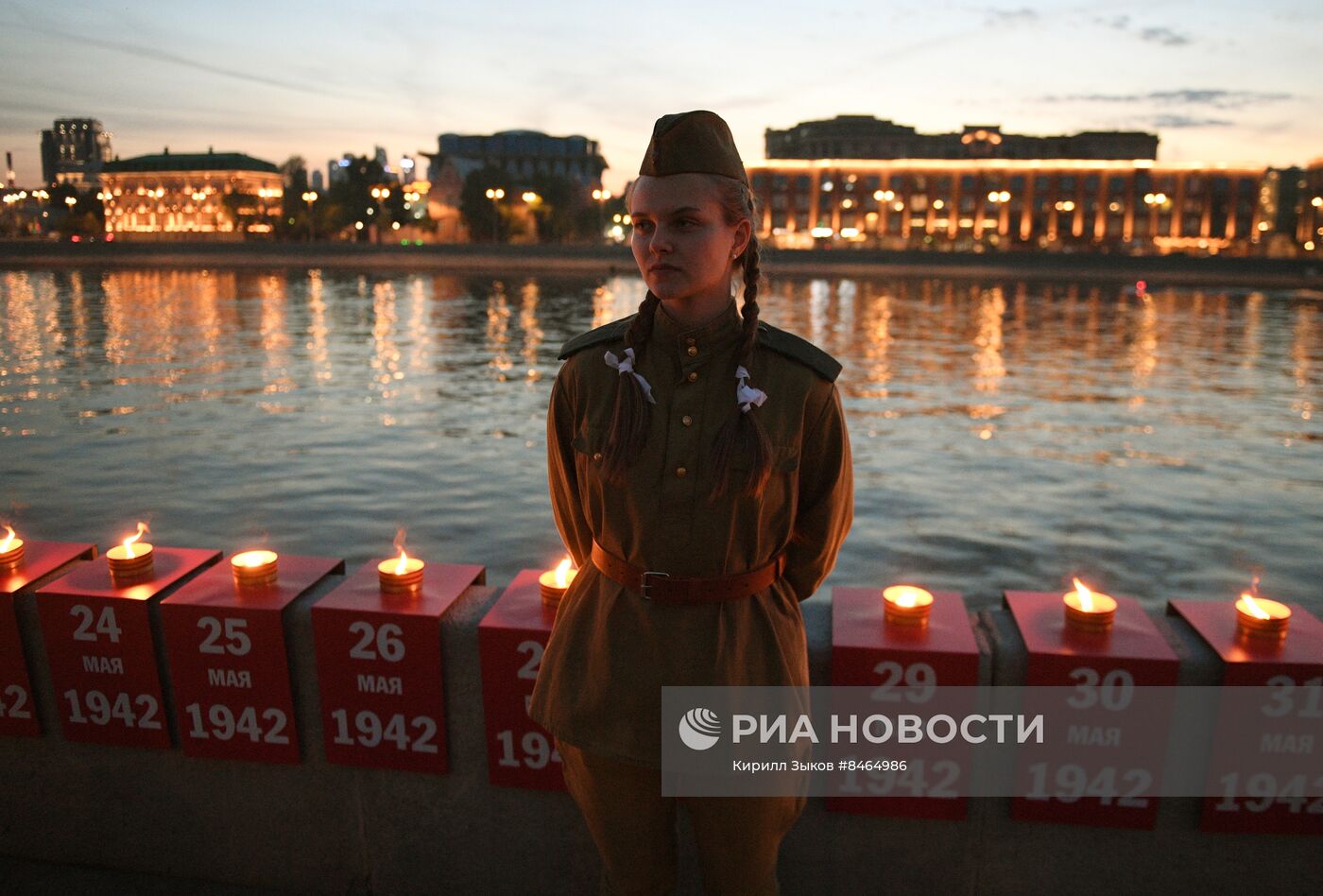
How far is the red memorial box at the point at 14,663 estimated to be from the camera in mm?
2826

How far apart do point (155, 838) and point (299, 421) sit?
9471mm

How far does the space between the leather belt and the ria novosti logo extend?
0.74ft

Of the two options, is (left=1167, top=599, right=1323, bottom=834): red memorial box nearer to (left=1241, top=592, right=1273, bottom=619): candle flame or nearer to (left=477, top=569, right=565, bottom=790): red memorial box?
(left=1241, top=592, right=1273, bottom=619): candle flame

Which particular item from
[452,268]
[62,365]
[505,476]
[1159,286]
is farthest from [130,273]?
[1159,286]

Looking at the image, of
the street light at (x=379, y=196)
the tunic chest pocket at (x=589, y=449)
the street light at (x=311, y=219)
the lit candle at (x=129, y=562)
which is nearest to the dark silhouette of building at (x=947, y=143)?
the street light at (x=379, y=196)

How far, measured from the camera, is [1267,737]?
7.89ft

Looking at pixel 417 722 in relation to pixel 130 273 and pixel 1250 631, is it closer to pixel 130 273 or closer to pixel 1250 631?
pixel 1250 631

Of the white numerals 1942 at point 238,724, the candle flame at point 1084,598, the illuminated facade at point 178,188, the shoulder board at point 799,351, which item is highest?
the illuminated facade at point 178,188

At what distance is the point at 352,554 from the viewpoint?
699 cm

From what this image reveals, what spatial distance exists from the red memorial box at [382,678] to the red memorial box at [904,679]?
3.64 feet

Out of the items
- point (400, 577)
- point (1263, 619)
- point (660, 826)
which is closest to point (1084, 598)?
point (1263, 619)

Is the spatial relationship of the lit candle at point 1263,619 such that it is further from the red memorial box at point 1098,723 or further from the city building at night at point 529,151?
the city building at night at point 529,151

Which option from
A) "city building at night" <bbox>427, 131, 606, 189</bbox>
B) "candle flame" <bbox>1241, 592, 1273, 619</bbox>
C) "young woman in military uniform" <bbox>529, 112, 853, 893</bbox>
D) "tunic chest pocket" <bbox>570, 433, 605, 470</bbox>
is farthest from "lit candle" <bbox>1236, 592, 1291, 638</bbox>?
"city building at night" <bbox>427, 131, 606, 189</bbox>

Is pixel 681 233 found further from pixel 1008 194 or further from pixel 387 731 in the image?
pixel 1008 194
